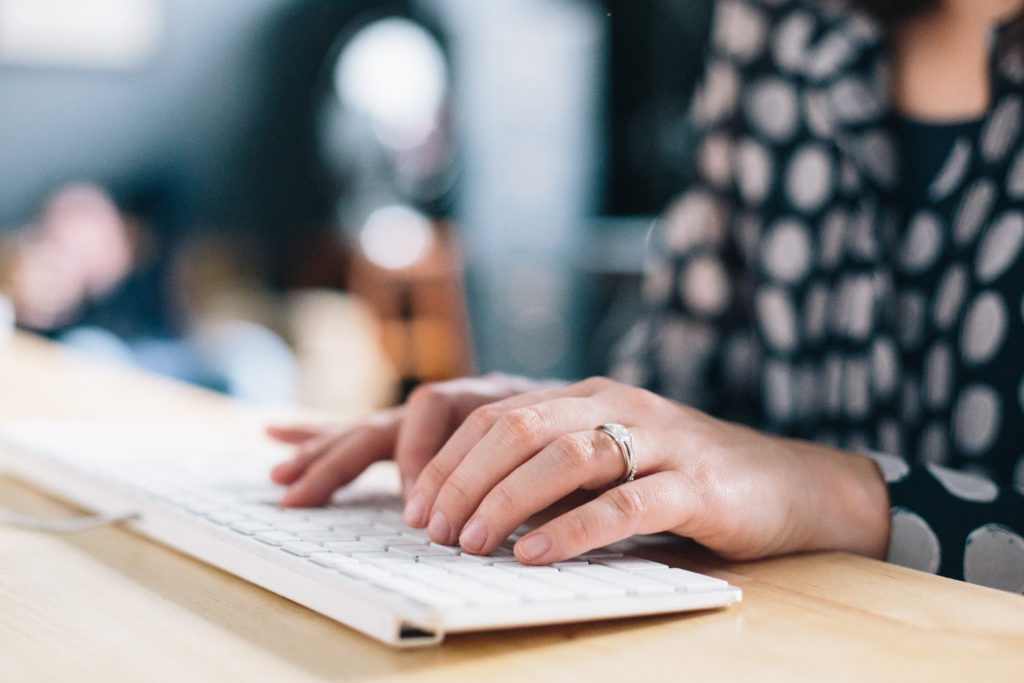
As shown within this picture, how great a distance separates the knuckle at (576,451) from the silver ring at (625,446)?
0.5 inches

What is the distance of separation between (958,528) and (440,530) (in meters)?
0.30

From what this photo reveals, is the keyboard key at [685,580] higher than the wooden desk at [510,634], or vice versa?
the keyboard key at [685,580]

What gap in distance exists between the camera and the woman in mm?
491

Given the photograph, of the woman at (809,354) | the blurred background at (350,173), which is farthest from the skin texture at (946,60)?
the blurred background at (350,173)

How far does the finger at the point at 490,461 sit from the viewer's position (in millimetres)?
479

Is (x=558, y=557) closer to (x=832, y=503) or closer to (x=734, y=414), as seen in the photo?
(x=832, y=503)

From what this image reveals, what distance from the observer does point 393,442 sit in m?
0.63

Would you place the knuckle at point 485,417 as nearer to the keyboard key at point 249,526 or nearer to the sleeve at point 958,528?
the keyboard key at point 249,526

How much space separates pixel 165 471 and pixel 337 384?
403cm

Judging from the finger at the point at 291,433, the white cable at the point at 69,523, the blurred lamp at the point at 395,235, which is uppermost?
the finger at the point at 291,433

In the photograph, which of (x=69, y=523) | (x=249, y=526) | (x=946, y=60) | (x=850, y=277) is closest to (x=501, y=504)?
(x=249, y=526)

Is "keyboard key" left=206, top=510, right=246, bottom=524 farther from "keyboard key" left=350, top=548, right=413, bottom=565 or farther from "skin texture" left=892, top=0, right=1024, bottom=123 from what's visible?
"skin texture" left=892, top=0, right=1024, bottom=123

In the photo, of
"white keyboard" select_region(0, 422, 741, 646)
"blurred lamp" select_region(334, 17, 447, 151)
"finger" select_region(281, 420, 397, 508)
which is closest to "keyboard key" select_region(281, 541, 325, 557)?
"white keyboard" select_region(0, 422, 741, 646)

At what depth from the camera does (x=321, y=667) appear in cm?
35
